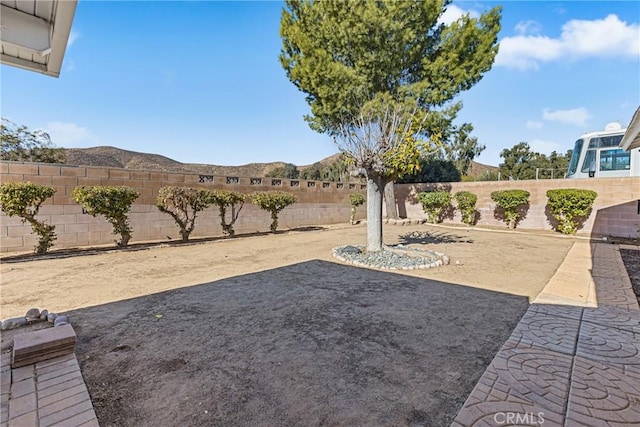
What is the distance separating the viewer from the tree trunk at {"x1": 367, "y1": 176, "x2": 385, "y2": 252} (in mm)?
6602

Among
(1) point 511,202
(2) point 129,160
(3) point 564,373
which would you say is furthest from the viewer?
(2) point 129,160

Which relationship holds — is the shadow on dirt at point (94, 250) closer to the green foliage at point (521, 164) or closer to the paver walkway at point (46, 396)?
the paver walkway at point (46, 396)

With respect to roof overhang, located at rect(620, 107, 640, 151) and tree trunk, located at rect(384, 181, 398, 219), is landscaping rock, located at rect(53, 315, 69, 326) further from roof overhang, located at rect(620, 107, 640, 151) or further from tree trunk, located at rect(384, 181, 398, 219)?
tree trunk, located at rect(384, 181, 398, 219)

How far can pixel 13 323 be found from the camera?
287 cm

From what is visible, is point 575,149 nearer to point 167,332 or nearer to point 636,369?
point 636,369

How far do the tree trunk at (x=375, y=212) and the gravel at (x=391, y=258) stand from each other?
0.68 feet

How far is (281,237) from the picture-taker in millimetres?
10109

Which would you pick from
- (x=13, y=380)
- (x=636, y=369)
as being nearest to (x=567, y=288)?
(x=636, y=369)

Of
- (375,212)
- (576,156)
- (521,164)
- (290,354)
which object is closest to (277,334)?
Result: (290,354)

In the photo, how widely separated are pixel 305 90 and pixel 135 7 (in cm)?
775

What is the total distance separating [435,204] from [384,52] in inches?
292

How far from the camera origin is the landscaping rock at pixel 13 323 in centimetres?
282

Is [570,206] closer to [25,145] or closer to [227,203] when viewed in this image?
[227,203]

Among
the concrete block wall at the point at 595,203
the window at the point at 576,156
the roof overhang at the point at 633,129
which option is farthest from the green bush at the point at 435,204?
the roof overhang at the point at 633,129
